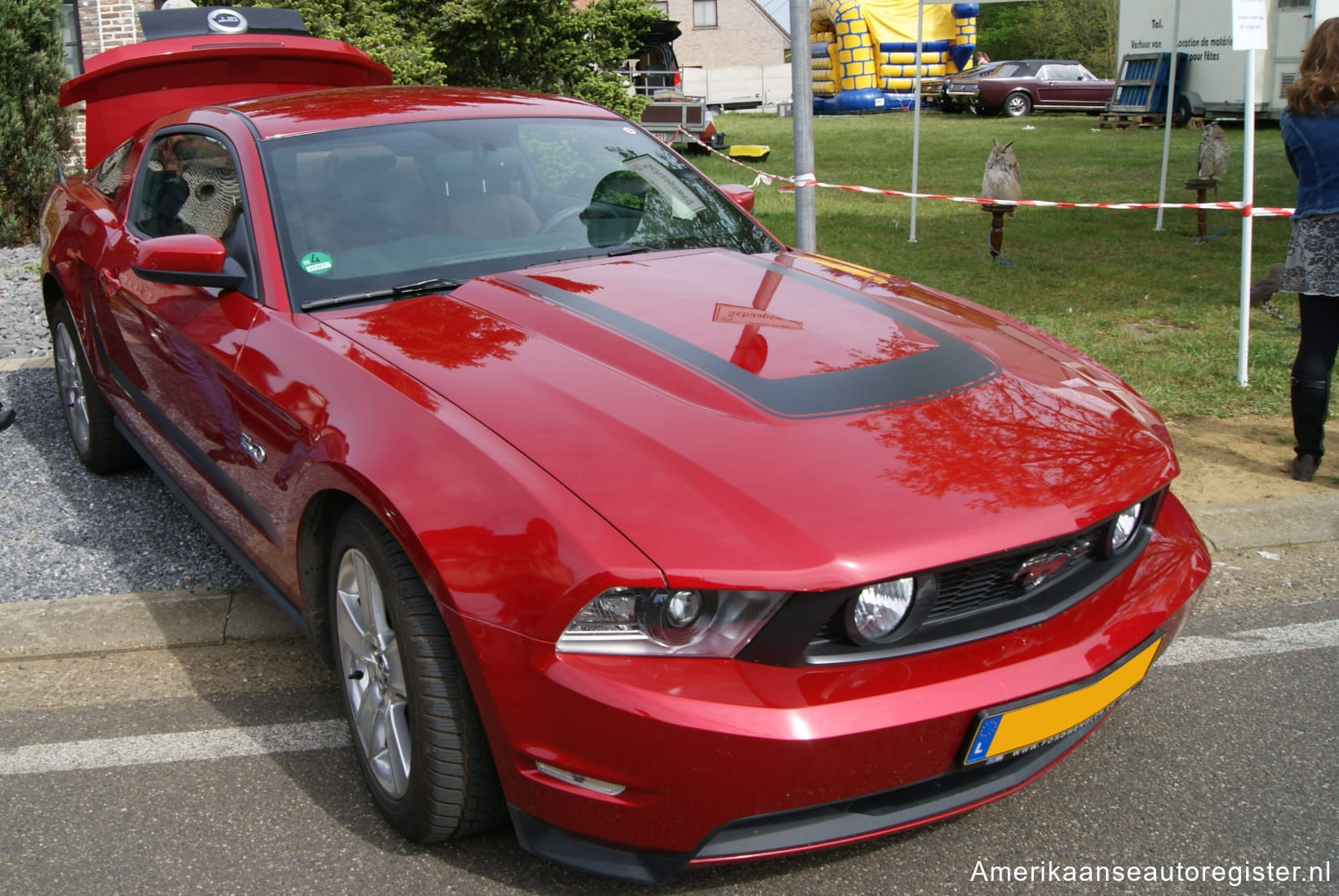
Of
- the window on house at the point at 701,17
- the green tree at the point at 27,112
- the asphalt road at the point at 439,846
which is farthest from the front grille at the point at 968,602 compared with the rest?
the window on house at the point at 701,17

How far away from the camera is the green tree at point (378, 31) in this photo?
9250mm

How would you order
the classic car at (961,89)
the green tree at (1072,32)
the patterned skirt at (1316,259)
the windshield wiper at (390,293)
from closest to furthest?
the windshield wiper at (390,293), the patterned skirt at (1316,259), the classic car at (961,89), the green tree at (1072,32)

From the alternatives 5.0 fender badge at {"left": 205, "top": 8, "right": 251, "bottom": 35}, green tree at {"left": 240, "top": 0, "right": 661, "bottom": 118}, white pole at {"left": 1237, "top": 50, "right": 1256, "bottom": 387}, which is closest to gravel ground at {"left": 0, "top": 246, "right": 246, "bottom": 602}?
5.0 fender badge at {"left": 205, "top": 8, "right": 251, "bottom": 35}

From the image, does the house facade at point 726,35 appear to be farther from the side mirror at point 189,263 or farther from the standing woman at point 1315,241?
the side mirror at point 189,263

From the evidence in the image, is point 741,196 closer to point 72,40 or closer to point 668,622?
point 668,622

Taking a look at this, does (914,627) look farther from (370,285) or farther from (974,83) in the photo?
(974,83)

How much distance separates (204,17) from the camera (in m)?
6.57

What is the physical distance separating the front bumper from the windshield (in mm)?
1395

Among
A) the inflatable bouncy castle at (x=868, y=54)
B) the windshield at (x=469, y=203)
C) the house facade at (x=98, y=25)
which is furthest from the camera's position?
the inflatable bouncy castle at (x=868, y=54)

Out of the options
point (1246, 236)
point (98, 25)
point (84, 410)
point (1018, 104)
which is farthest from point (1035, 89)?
point (84, 410)

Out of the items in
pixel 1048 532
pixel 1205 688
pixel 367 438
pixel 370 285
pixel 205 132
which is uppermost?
pixel 205 132

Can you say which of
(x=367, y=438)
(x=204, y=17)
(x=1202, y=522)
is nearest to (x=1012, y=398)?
(x=367, y=438)

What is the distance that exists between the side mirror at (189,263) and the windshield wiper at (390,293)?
27 cm

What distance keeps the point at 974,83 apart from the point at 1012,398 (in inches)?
1209
